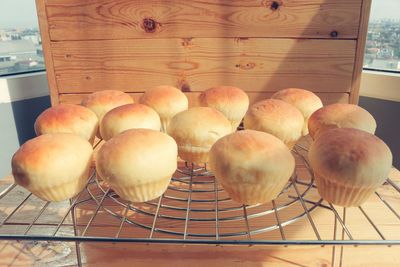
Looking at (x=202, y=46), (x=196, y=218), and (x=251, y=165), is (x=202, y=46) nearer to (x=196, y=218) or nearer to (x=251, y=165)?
(x=196, y=218)

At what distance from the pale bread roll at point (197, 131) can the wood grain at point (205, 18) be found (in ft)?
2.19

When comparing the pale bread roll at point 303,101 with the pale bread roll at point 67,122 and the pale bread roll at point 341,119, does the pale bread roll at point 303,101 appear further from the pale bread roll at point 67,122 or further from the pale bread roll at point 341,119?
the pale bread roll at point 67,122

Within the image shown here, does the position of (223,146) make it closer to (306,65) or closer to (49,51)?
(306,65)

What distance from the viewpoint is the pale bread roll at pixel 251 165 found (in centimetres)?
63

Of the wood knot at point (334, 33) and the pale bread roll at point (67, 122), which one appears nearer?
the pale bread roll at point (67, 122)

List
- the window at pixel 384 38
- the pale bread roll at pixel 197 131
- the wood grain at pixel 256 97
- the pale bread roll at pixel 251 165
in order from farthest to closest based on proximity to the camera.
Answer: the window at pixel 384 38 → the wood grain at pixel 256 97 → the pale bread roll at pixel 197 131 → the pale bread roll at pixel 251 165

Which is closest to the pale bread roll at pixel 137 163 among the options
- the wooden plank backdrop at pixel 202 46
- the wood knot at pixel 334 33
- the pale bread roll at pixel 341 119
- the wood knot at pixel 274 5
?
the pale bread roll at pixel 341 119

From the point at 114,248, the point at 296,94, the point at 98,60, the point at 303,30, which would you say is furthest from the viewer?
the point at 98,60

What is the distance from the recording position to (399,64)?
1.78 meters

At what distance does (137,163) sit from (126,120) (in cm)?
25

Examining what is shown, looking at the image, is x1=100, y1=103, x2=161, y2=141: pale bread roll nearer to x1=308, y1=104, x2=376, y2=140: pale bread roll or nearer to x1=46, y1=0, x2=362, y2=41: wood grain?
x1=308, y1=104, x2=376, y2=140: pale bread roll

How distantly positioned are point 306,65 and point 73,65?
1.16 m

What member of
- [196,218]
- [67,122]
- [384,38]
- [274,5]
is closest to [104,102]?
[67,122]

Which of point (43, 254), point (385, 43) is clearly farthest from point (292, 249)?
point (385, 43)
